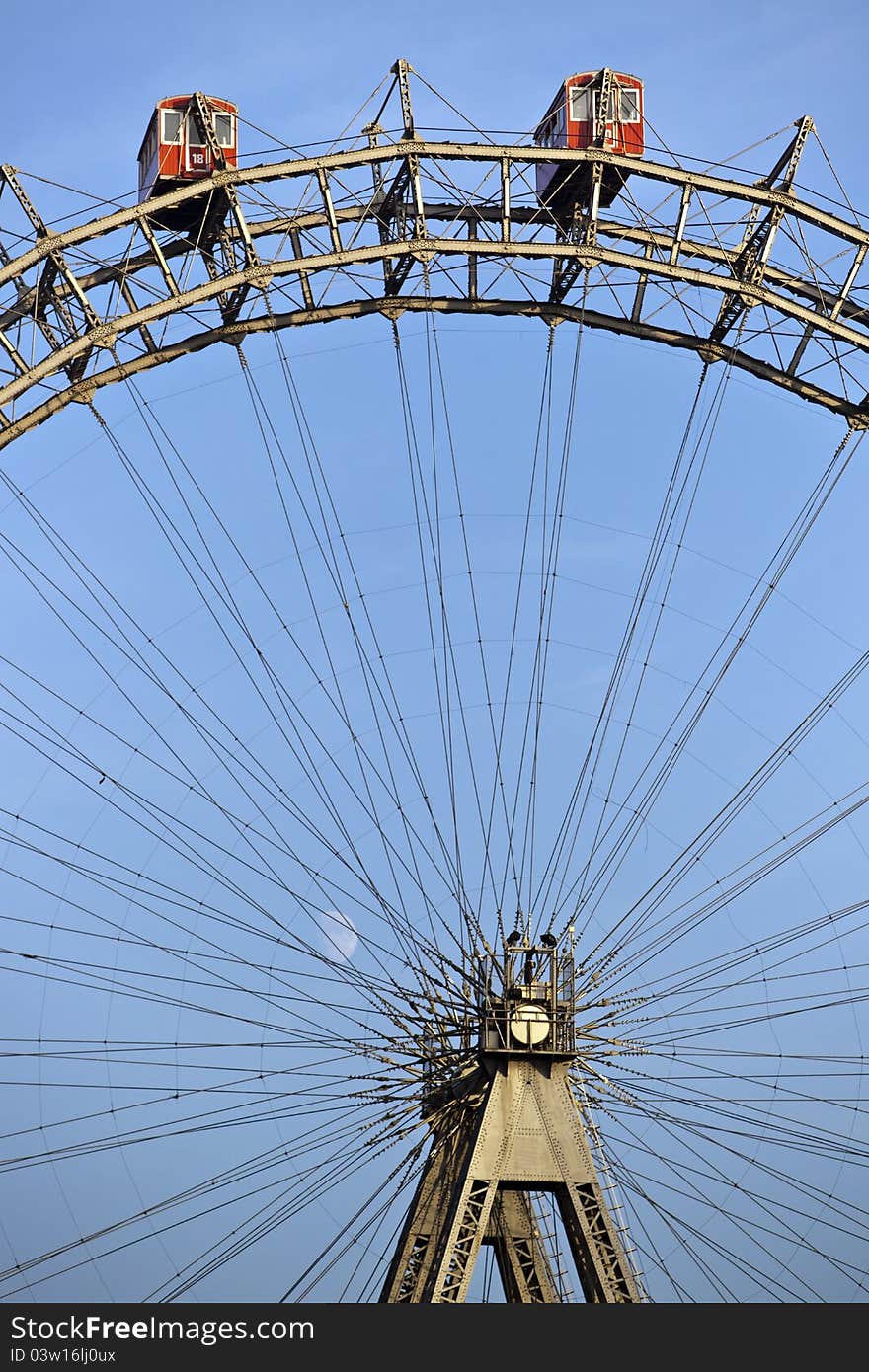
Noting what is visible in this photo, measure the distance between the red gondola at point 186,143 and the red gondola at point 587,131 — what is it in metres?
5.26

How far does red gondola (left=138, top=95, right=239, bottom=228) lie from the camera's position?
Answer: 29875 millimetres

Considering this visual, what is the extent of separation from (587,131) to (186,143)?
647 cm

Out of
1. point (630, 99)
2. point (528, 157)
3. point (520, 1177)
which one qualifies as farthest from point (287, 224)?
point (520, 1177)

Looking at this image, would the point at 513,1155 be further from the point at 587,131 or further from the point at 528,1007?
the point at 587,131

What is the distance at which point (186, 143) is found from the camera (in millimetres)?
29969

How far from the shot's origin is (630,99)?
103 feet

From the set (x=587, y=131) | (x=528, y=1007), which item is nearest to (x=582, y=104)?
(x=587, y=131)

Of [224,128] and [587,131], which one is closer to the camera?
[224,128]

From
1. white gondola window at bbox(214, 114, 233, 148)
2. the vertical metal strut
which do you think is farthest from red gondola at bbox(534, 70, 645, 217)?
the vertical metal strut

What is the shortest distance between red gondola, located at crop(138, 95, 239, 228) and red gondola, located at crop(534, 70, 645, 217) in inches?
207

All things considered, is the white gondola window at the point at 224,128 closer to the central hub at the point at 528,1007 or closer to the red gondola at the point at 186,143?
the red gondola at the point at 186,143
